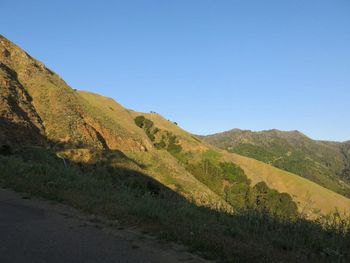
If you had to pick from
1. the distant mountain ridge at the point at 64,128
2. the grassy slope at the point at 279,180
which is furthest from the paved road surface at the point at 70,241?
the grassy slope at the point at 279,180

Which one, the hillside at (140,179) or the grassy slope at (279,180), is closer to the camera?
the hillside at (140,179)

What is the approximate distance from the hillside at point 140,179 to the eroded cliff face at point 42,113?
0.12 metres

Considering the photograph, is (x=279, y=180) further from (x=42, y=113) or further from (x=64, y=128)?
(x=42, y=113)

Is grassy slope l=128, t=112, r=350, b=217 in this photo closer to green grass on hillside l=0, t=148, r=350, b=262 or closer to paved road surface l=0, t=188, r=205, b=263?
green grass on hillside l=0, t=148, r=350, b=262

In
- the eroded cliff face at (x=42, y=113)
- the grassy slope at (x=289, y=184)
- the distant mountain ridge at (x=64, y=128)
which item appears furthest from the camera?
the grassy slope at (x=289, y=184)

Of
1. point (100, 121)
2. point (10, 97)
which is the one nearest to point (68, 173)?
point (10, 97)

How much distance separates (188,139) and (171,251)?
8491cm

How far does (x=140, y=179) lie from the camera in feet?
104

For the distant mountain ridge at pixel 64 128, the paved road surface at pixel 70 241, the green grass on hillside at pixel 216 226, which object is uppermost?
the distant mountain ridge at pixel 64 128

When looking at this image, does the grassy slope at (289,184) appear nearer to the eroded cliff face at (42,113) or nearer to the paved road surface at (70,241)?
the eroded cliff face at (42,113)

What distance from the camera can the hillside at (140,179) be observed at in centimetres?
805

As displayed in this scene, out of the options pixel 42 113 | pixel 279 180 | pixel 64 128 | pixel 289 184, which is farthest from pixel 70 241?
pixel 279 180

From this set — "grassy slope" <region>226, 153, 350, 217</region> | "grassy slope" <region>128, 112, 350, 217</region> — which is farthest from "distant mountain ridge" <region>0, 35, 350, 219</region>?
"grassy slope" <region>226, 153, 350, 217</region>

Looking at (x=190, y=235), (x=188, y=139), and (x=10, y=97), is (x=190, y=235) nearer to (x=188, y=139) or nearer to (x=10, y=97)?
(x=10, y=97)
